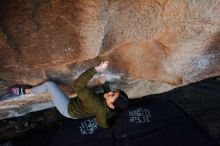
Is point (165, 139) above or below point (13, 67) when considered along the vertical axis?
below

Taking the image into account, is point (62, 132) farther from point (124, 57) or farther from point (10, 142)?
point (124, 57)

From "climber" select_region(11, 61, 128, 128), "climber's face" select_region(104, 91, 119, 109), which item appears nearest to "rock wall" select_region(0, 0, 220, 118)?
"climber" select_region(11, 61, 128, 128)

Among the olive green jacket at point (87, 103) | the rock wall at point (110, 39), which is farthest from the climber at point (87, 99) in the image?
the rock wall at point (110, 39)

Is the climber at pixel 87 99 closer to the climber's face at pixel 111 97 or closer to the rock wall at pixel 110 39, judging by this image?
the climber's face at pixel 111 97

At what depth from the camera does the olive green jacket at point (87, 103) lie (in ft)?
11.8

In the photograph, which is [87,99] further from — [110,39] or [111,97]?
[110,39]

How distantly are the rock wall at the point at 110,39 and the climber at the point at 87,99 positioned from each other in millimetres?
135

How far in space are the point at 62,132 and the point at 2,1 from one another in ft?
8.12

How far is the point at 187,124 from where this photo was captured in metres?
4.57

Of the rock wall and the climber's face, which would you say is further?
the climber's face

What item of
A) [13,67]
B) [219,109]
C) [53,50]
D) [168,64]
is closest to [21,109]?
[13,67]

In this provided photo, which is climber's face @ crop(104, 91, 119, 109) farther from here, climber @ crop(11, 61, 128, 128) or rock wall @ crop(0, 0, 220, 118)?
rock wall @ crop(0, 0, 220, 118)

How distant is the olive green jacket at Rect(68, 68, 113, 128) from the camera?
11.8ft

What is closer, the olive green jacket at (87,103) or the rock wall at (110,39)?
the rock wall at (110,39)
